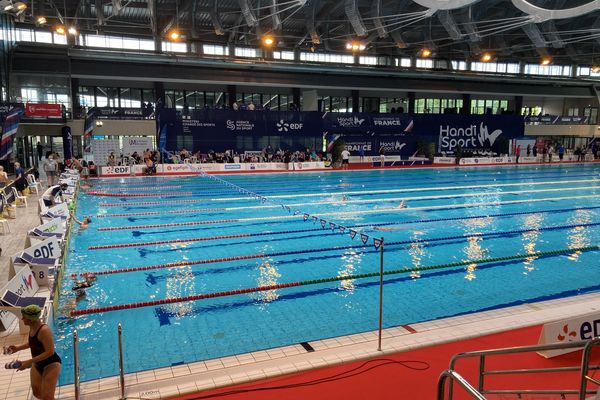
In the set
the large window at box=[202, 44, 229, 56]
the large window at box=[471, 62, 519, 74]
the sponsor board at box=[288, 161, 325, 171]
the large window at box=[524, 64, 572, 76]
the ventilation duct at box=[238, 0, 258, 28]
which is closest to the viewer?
the ventilation duct at box=[238, 0, 258, 28]

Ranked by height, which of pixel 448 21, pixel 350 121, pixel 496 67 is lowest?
pixel 350 121

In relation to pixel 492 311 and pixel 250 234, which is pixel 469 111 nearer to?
pixel 250 234

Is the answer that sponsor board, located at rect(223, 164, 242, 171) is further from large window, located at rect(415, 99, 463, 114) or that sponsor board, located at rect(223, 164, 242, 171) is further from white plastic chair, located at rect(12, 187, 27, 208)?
large window, located at rect(415, 99, 463, 114)

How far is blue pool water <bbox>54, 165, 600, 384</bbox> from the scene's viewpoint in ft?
17.1

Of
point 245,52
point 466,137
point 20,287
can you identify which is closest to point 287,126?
point 245,52

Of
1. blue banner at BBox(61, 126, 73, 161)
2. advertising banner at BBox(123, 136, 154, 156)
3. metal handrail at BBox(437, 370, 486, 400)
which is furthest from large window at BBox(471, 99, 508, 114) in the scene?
metal handrail at BBox(437, 370, 486, 400)

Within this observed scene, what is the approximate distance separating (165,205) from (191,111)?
11741 millimetres

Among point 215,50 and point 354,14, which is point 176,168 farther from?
point 354,14

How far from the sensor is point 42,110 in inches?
807

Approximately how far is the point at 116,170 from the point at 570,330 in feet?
65.0

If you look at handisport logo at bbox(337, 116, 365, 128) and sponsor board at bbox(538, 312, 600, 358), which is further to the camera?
handisport logo at bbox(337, 116, 365, 128)

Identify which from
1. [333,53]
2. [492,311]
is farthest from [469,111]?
[492,311]

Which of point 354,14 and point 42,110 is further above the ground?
point 354,14

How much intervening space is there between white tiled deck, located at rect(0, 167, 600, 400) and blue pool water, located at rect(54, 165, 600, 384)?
38 cm
